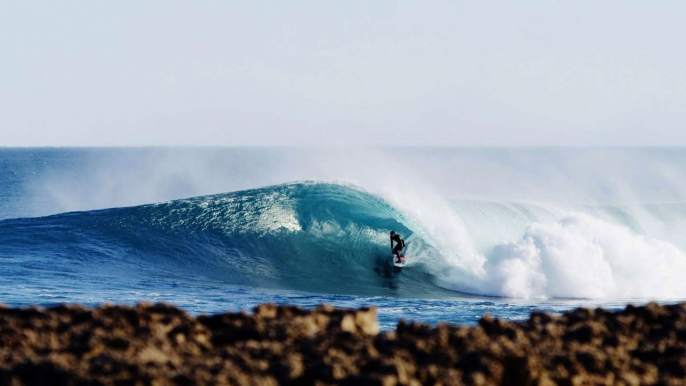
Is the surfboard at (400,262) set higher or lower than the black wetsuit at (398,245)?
lower

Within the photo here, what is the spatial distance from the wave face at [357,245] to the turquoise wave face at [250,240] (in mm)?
34

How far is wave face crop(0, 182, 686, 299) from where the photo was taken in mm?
18531

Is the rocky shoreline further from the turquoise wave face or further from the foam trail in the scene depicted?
the foam trail

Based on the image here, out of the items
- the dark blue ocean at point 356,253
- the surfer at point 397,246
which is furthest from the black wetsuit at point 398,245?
the dark blue ocean at point 356,253

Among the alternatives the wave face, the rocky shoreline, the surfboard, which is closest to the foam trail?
the wave face

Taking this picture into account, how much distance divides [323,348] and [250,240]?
16.4m

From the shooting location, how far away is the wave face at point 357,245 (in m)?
18.5

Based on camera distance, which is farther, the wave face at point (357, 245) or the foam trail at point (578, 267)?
the wave face at point (357, 245)

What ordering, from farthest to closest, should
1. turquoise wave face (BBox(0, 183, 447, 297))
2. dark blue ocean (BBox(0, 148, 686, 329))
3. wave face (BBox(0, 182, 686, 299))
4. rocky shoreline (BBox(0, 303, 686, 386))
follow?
turquoise wave face (BBox(0, 183, 447, 297)) < wave face (BBox(0, 182, 686, 299)) < dark blue ocean (BBox(0, 148, 686, 329)) < rocky shoreline (BBox(0, 303, 686, 386))

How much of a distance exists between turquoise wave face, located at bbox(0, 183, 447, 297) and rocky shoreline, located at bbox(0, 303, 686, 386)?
37.0ft

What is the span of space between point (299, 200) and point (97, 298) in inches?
370

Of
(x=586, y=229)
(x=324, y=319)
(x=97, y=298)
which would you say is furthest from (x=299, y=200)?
(x=324, y=319)

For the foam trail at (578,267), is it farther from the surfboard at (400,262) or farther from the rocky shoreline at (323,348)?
the rocky shoreline at (323,348)

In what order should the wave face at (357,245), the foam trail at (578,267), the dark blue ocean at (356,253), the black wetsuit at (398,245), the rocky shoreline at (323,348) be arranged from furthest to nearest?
the black wetsuit at (398,245)
the wave face at (357,245)
the foam trail at (578,267)
the dark blue ocean at (356,253)
the rocky shoreline at (323,348)
